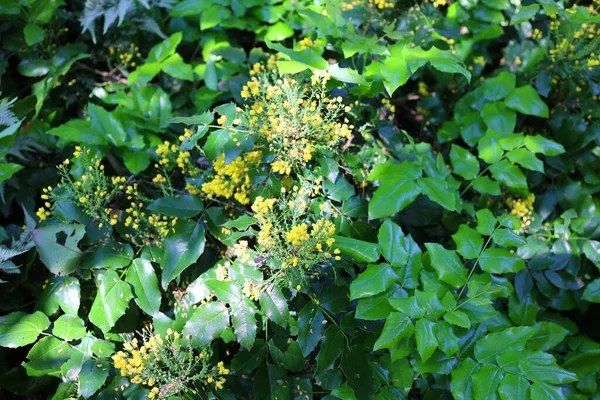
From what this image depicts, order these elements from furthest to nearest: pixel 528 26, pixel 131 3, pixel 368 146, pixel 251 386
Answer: pixel 528 26 < pixel 131 3 < pixel 368 146 < pixel 251 386

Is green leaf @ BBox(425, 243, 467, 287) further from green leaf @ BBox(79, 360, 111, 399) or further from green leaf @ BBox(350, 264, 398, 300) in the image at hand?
green leaf @ BBox(79, 360, 111, 399)

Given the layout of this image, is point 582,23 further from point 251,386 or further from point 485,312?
point 251,386

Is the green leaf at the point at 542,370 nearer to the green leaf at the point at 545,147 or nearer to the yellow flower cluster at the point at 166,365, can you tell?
the yellow flower cluster at the point at 166,365

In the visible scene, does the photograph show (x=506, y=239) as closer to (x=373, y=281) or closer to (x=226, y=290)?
(x=373, y=281)

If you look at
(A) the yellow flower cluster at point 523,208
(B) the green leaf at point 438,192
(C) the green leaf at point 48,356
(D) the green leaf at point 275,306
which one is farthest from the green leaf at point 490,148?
(C) the green leaf at point 48,356

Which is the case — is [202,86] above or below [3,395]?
above

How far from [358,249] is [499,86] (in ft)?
4.20

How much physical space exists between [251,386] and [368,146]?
1053 mm

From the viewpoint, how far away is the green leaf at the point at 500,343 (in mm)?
1645

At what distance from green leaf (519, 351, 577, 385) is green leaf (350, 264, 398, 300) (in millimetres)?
433

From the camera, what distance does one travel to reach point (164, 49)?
256 centimetres

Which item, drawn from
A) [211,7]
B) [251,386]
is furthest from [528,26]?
[251,386]

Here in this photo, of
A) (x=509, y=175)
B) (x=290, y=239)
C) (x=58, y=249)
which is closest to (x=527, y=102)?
(x=509, y=175)

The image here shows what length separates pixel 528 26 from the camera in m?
2.79
